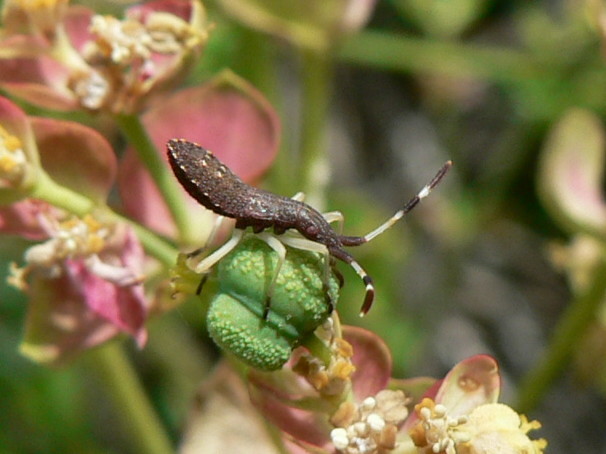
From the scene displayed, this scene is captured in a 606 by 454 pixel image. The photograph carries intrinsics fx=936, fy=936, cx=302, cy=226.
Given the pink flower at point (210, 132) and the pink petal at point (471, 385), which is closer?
the pink petal at point (471, 385)

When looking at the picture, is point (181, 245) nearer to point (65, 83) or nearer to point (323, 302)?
point (65, 83)

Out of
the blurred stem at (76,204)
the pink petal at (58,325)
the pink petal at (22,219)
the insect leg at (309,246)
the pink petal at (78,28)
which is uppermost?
the insect leg at (309,246)

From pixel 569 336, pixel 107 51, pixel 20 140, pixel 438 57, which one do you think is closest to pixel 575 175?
pixel 569 336

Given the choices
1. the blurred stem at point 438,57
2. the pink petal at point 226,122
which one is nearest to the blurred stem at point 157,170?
the pink petal at point 226,122

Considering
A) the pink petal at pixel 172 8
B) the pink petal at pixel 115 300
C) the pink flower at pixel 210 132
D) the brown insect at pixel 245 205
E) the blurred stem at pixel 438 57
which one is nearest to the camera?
the brown insect at pixel 245 205

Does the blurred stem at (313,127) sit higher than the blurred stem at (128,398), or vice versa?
the blurred stem at (313,127)

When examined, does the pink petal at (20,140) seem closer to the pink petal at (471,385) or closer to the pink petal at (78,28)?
the pink petal at (78,28)

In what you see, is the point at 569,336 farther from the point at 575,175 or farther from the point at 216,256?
the point at 216,256

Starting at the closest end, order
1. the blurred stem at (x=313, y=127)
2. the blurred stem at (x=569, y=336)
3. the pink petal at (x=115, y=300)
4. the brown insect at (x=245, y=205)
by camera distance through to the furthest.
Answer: the brown insect at (x=245, y=205) → the pink petal at (x=115, y=300) → the blurred stem at (x=569, y=336) → the blurred stem at (x=313, y=127)
